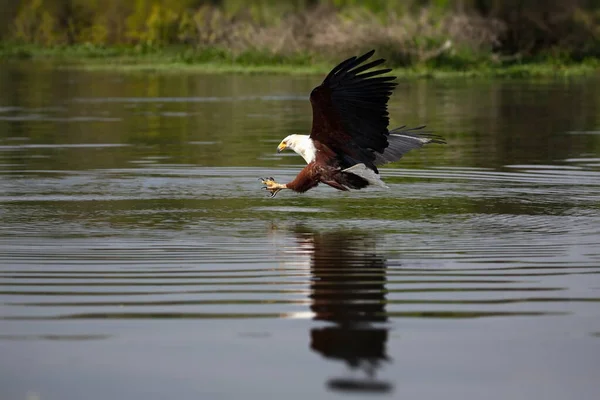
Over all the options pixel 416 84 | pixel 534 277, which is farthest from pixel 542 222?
pixel 416 84

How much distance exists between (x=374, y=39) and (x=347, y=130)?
84.2 feet

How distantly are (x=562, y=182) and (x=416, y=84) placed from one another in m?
19.4

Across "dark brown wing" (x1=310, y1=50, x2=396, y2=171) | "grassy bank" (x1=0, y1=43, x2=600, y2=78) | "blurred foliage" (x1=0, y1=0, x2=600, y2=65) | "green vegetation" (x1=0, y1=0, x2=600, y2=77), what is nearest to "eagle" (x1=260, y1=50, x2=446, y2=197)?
"dark brown wing" (x1=310, y1=50, x2=396, y2=171)

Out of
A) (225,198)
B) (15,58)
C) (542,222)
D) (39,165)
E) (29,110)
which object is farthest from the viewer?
(15,58)

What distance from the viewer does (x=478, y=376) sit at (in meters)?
5.84

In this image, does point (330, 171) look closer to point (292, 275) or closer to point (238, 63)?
point (292, 275)

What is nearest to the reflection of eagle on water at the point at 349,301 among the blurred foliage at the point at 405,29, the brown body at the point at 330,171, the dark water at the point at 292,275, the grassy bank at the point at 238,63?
the dark water at the point at 292,275

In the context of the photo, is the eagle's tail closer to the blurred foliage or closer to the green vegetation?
the green vegetation

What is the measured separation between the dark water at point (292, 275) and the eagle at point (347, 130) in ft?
1.10

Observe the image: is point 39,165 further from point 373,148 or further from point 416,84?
point 416,84

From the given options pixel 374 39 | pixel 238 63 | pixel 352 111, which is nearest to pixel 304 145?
pixel 352 111

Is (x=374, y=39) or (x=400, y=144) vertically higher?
(x=374, y=39)

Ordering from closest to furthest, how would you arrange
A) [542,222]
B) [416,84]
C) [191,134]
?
1. [542,222]
2. [191,134]
3. [416,84]

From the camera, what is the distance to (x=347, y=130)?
10.9 m
